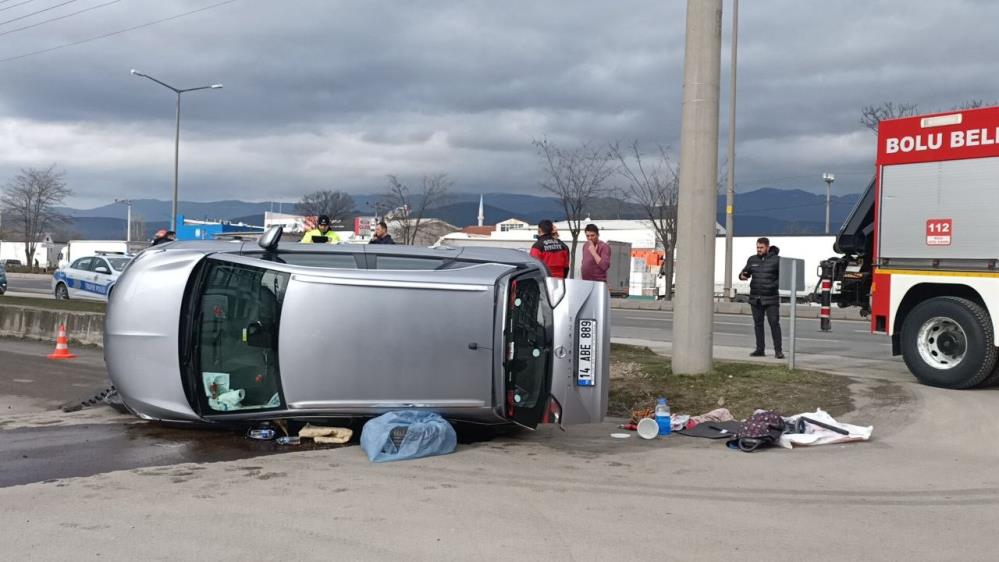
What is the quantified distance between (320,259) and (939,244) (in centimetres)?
758

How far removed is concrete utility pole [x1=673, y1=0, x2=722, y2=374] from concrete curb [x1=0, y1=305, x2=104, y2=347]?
10.4m

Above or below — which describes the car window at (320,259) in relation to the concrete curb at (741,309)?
Result: above

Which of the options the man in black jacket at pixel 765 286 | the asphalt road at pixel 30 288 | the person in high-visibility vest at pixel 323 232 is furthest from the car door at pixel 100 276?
the man in black jacket at pixel 765 286

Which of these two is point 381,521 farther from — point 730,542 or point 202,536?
point 730,542

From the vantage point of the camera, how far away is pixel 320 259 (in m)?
7.45

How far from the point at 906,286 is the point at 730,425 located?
14.1ft

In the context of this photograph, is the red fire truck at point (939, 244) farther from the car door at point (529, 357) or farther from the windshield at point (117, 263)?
the windshield at point (117, 263)

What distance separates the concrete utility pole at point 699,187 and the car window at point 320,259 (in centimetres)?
449

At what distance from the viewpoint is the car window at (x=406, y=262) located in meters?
7.29

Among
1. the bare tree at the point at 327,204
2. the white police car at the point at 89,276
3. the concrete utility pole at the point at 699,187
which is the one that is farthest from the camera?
the bare tree at the point at 327,204

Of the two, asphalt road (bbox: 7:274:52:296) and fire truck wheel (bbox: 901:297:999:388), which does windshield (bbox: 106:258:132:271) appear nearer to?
asphalt road (bbox: 7:274:52:296)

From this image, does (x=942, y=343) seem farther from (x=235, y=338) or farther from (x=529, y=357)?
(x=235, y=338)

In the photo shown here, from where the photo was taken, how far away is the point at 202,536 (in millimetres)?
4852

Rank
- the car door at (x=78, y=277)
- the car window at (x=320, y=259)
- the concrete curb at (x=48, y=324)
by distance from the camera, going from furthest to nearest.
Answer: the car door at (x=78, y=277)
the concrete curb at (x=48, y=324)
the car window at (x=320, y=259)
